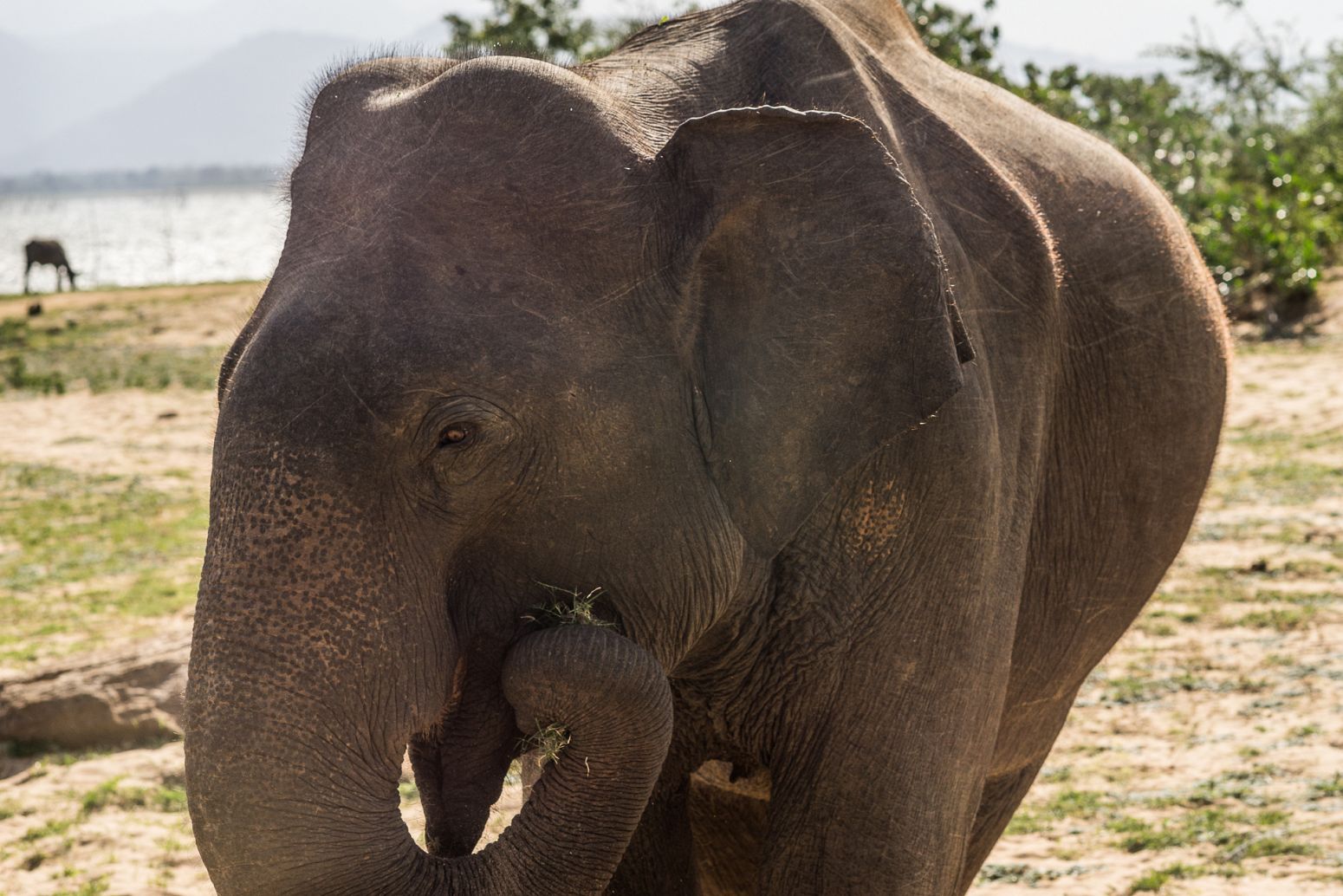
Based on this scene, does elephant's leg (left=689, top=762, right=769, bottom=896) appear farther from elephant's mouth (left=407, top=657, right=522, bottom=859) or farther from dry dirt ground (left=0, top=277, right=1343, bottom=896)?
elephant's mouth (left=407, top=657, right=522, bottom=859)

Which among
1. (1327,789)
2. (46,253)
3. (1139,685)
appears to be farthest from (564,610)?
(46,253)

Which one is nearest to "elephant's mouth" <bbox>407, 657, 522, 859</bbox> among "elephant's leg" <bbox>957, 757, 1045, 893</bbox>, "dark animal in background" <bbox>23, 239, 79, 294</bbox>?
"elephant's leg" <bbox>957, 757, 1045, 893</bbox>

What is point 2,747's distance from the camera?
22.8ft

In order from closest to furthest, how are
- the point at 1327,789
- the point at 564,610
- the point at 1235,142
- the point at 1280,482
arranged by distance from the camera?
the point at 564,610
the point at 1327,789
the point at 1280,482
the point at 1235,142

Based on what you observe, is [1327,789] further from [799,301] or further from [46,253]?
[46,253]

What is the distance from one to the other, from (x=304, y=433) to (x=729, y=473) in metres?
0.71

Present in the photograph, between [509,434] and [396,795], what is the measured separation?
1.70 ft

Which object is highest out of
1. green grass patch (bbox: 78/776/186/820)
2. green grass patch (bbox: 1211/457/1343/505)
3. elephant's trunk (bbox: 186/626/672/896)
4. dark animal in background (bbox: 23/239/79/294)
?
elephant's trunk (bbox: 186/626/672/896)

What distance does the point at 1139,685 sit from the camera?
23.2 feet

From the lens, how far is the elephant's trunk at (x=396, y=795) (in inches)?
77.0

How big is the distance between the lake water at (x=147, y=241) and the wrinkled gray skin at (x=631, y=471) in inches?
16.9

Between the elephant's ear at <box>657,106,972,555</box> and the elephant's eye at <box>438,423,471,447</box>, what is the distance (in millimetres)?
436

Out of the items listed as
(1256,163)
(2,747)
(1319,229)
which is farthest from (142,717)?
(1256,163)

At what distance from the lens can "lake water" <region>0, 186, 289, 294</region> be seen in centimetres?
5725
